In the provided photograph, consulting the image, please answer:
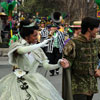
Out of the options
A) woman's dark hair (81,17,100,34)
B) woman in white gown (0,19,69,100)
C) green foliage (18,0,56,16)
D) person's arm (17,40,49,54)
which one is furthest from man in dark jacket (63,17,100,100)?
green foliage (18,0,56,16)

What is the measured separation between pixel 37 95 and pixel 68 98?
1.20 ft

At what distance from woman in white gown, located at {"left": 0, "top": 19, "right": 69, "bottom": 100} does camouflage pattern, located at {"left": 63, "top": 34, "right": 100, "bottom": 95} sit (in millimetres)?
134

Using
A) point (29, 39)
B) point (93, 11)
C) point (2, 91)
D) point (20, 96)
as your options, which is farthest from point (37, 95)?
point (93, 11)

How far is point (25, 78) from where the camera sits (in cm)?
377

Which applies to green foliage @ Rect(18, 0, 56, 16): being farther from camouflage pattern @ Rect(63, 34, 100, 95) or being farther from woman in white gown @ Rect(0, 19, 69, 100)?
camouflage pattern @ Rect(63, 34, 100, 95)

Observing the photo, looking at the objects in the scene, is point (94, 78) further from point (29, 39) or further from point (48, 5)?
point (48, 5)

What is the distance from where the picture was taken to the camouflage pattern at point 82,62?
3682mm

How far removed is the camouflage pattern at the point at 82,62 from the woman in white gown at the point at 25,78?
134 mm

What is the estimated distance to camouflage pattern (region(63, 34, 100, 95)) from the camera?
145 inches

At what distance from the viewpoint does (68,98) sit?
12.1ft

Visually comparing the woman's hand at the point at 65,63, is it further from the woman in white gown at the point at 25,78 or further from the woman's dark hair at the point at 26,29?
the woman's dark hair at the point at 26,29

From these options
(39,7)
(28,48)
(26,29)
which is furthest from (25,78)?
(39,7)

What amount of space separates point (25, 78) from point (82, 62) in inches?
28.0

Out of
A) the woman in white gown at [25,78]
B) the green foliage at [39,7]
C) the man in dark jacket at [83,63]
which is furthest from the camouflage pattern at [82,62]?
the green foliage at [39,7]
